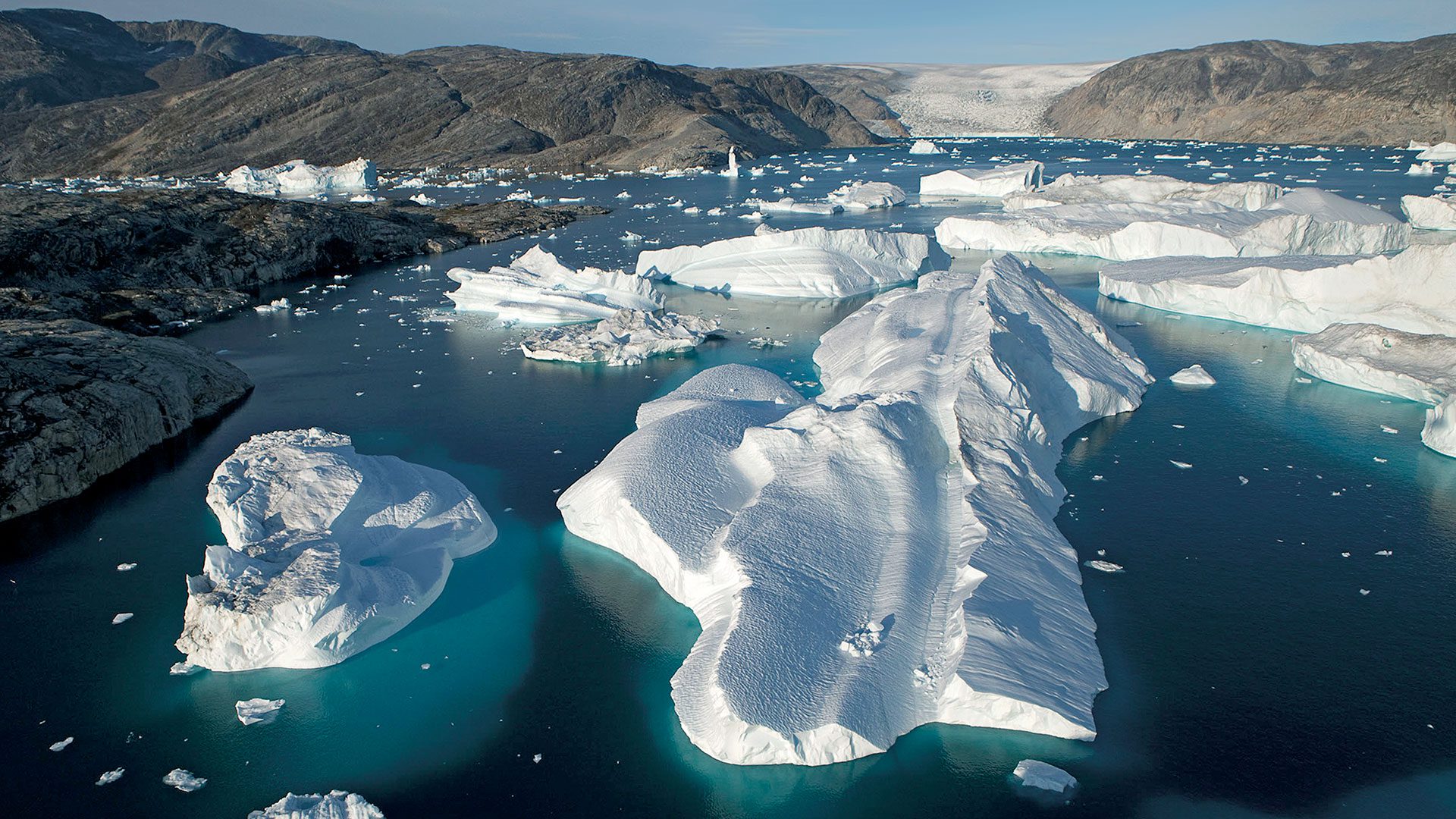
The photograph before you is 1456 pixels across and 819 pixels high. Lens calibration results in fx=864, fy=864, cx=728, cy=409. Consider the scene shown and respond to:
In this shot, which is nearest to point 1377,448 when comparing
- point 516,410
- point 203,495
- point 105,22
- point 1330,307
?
point 1330,307

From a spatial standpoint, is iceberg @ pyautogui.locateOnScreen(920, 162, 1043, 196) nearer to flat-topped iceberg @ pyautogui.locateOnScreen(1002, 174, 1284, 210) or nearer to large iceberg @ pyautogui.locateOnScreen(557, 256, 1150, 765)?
flat-topped iceberg @ pyautogui.locateOnScreen(1002, 174, 1284, 210)

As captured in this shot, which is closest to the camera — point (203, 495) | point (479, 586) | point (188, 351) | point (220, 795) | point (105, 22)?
point (220, 795)

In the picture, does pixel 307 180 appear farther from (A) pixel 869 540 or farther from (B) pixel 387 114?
(A) pixel 869 540

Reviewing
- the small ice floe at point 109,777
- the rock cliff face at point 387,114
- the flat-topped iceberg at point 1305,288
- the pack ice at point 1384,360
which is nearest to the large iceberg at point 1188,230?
the flat-topped iceberg at point 1305,288

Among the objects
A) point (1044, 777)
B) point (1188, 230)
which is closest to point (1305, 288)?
point (1188, 230)

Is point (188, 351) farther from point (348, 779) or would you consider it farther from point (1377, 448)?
point (1377, 448)

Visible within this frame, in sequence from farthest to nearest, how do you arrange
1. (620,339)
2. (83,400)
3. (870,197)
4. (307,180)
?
(307,180), (870,197), (620,339), (83,400)
